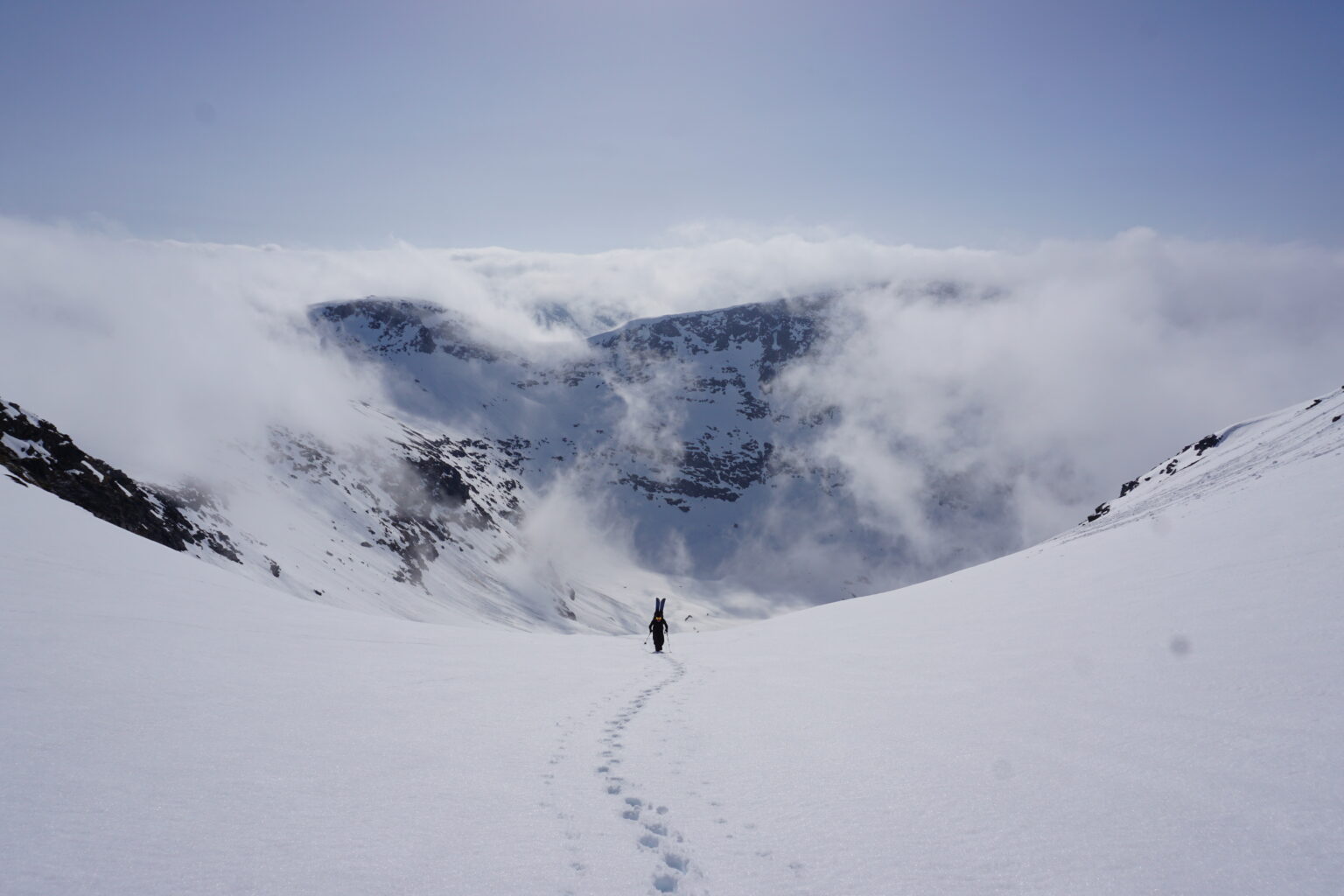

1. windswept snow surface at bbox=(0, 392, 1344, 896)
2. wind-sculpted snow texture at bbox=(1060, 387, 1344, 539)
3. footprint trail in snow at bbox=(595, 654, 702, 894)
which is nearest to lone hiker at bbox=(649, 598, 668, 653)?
windswept snow surface at bbox=(0, 392, 1344, 896)

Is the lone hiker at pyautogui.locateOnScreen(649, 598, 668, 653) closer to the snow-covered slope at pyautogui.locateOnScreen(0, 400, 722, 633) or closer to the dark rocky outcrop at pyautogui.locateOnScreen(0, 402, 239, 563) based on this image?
the dark rocky outcrop at pyautogui.locateOnScreen(0, 402, 239, 563)

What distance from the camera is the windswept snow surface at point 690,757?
14.0 feet

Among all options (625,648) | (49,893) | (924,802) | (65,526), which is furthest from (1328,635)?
(65,526)

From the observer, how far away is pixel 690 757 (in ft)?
24.0

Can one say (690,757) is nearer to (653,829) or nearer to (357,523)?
(653,829)

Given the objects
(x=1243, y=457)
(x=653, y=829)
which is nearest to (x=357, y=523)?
(x=1243, y=457)

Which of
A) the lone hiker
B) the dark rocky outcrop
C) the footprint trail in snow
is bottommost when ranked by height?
the footprint trail in snow

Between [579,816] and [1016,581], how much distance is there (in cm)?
1703

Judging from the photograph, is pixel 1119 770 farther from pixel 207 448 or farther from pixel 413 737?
pixel 207 448

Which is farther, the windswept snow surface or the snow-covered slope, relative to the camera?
the snow-covered slope

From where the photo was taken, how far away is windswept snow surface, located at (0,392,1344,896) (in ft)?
14.0

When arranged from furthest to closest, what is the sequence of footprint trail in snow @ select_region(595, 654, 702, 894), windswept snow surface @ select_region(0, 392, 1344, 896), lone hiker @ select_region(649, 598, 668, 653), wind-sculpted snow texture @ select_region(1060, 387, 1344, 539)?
wind-sculpted snow texture @ select_region(1060, 387, 1344, 539) → lone hiker @ select_region(649, 598, 668, 653) → footprint trail in snow @ select_region(595, 654, 702, 894) → windswept snow surface @ select_region(0, 392, 1344, 896)

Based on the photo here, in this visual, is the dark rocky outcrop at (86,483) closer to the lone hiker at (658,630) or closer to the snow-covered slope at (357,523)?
the snow-covered slope at (357,523)

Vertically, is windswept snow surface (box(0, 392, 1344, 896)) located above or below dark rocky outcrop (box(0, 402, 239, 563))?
below
